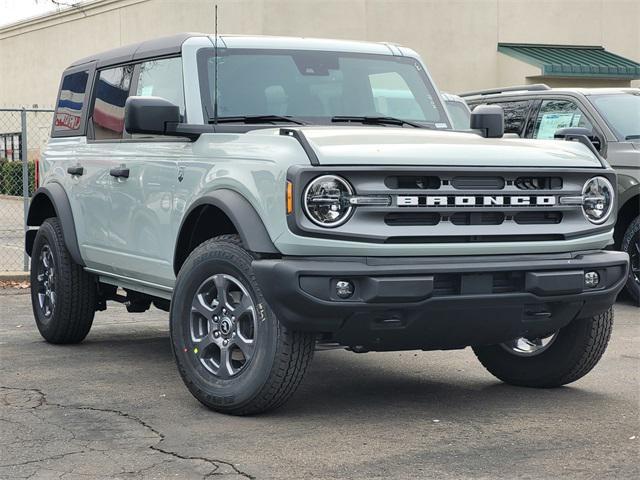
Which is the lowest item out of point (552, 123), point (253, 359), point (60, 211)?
point (253, 359)

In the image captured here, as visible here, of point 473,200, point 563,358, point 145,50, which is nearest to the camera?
point 473,200

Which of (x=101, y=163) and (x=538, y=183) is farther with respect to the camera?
(x=101, y=163)

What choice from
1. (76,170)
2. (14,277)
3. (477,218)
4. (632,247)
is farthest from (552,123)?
(477,218)

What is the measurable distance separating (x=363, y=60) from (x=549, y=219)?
194 centimetres

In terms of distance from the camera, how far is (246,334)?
5848 mm

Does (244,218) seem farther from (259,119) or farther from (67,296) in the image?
(67,296)

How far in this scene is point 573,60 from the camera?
26609 mm

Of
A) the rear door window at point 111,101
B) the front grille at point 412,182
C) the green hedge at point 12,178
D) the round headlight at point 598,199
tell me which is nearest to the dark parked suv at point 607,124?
the round headlight at point 598,199

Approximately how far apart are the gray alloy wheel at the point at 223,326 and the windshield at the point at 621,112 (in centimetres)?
574

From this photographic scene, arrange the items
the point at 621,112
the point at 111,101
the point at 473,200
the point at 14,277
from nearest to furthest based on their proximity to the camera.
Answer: the point at 473,200
the point at 111,101
the point at 621,112
the point at 14,277

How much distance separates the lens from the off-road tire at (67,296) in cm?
805

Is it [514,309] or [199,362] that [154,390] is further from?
[514,309]

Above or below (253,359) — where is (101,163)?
above

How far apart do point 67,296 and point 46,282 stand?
0.50 meters
